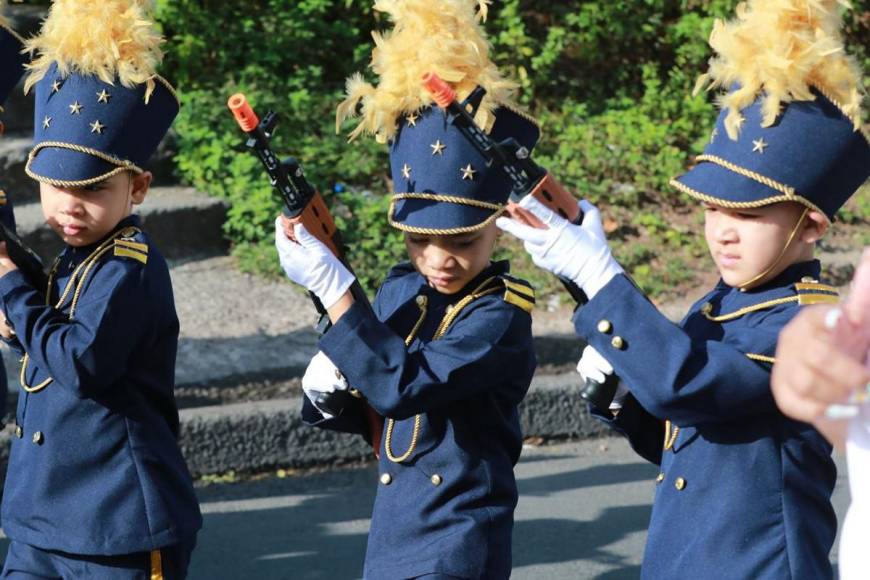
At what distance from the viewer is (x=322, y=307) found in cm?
385

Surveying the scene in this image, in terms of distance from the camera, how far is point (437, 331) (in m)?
3.94

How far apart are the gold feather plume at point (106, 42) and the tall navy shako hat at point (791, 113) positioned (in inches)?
66.7

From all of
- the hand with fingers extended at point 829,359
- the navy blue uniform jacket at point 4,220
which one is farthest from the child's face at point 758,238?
the navy blue uniform jacket at point 4,220

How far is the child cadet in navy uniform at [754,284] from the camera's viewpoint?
10.5ft

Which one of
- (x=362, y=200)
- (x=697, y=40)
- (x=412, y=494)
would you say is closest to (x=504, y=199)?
(x=412, y=494)

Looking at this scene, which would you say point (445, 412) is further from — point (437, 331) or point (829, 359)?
point (829, 359)

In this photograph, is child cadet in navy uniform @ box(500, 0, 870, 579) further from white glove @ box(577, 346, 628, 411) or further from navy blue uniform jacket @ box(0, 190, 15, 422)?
navy blue uniform jacket @ box(0, 190, 15, 422)

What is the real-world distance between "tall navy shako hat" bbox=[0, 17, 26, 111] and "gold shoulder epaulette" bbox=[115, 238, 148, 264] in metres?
1.33

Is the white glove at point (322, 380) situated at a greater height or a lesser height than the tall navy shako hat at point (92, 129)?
lesser

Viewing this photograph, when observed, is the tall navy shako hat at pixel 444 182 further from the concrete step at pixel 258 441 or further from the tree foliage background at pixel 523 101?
the tree foliage background at pixel 523 101

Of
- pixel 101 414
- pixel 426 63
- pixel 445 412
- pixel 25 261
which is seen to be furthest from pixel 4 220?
pixel 445 412

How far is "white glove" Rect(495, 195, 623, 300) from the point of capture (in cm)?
320

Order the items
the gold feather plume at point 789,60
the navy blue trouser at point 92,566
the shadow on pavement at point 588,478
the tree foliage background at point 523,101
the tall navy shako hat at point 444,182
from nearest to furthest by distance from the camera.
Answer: the gold feather plume at point 789,60 → the tall navy shako hat at point 444,182 → the navy blue trouser at point 92,566 → the shadow on pavement at point 588,478 → the tree foliage background at point 523,101

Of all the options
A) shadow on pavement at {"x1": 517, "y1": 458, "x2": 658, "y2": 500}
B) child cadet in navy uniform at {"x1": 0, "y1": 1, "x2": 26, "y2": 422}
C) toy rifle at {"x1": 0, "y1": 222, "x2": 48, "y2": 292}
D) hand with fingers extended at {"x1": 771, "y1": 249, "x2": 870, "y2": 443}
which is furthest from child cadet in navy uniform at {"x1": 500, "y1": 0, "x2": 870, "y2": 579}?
shadow on pavement at {"x1": 517, "y1": 458, "x2": 658, "y2": 500}
